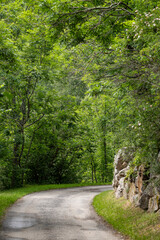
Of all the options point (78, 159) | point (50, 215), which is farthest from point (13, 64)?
point (78, 159)

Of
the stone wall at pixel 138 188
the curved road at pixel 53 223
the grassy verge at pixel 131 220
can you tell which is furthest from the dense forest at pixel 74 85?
the curved road at pixel 53 223

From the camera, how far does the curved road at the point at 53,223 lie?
321 inches

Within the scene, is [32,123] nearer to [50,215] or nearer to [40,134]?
[40,134]

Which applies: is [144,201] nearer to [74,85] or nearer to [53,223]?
[53,223]

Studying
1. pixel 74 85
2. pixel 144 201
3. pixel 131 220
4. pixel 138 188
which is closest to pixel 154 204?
pixel 144 201

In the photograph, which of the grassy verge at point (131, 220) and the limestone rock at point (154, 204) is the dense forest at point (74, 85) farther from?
the grassy verge at point (131, 220)

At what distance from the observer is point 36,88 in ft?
72.5

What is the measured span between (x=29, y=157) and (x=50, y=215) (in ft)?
46.9

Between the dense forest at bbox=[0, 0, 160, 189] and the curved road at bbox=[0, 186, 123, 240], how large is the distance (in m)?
2.91

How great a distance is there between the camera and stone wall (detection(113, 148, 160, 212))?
9.10m

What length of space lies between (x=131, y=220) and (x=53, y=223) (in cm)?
291

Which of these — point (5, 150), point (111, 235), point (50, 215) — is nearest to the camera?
point (111, 235)

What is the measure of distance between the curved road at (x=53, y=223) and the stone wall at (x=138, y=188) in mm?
1656

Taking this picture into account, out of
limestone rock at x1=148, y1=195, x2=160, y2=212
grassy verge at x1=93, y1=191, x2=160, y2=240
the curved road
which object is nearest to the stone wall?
limestone rock at x1=148, y1=195, x2=160, y2=212
